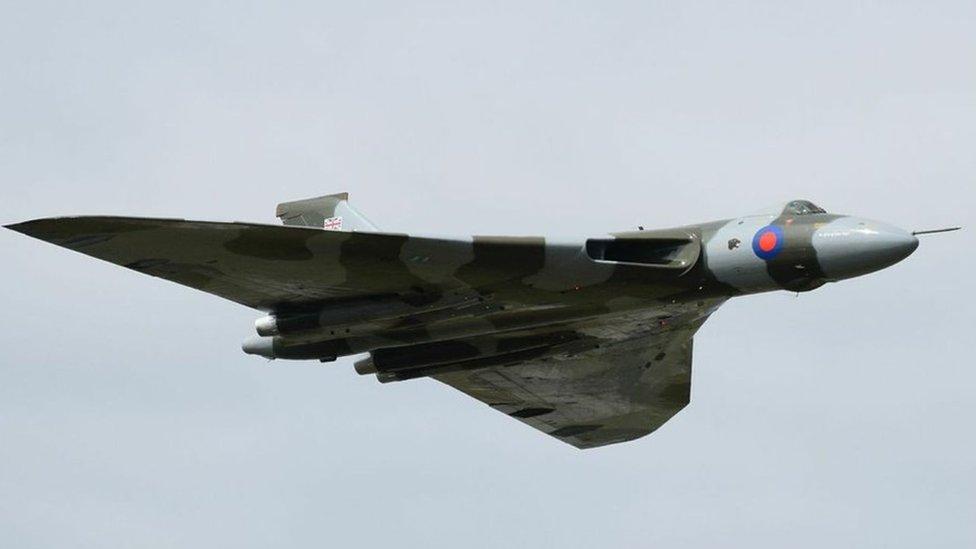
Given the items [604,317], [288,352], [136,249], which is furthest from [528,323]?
[136,249]

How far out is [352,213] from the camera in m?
36.2

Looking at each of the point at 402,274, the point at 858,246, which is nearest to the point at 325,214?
the point at 402,274

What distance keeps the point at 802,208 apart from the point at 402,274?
7.21 meters

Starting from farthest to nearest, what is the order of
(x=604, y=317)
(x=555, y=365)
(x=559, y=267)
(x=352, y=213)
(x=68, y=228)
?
(x=555, y=365)
(x=352, y=213)
(x=604, y=317)
(x=559, y=267)
(x=68, y=228)

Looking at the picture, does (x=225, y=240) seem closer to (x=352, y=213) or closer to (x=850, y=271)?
(x=352, y=213)

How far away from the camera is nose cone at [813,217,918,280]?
99.4ft

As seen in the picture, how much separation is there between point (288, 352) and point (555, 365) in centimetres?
683

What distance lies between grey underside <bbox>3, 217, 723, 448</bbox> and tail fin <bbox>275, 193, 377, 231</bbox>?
309 centimetres

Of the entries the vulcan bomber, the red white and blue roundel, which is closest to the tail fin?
the vulcan bomber

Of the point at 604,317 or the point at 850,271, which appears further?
the point at 604,317

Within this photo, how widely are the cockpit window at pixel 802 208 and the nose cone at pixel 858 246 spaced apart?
1.97ft

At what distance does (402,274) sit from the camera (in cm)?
3144

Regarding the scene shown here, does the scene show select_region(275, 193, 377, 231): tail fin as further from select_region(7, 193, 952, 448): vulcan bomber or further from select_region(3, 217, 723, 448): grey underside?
select_region(3, 217, 723, 448): grey underside

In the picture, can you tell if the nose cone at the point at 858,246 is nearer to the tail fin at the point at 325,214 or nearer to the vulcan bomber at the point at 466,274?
the vulcan bomber at the point at 466,274
